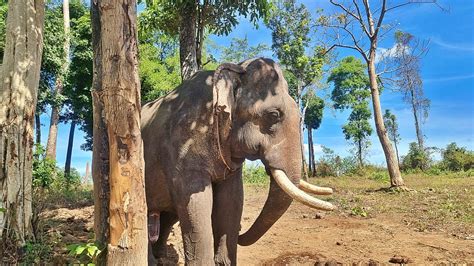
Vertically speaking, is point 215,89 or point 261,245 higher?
point 215,89

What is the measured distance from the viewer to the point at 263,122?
14.0 ft

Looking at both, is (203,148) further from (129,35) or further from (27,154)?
(27,154)

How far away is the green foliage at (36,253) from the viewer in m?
4.63

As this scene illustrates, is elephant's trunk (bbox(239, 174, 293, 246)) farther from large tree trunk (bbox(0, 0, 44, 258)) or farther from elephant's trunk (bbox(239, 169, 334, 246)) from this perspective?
large tree trunk (bbox(0, 0, 44, 258))

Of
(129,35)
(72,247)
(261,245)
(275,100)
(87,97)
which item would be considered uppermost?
(87,97)

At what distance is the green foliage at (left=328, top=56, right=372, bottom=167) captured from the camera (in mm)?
33906

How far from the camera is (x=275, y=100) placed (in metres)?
4.31

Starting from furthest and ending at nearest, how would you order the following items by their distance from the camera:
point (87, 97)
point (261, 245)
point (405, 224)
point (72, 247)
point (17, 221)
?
point (87, 97) → point (405, 224) → point (261, 245) → point (17, 221) → point (72, 247)

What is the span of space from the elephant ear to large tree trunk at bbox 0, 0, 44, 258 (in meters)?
2.34

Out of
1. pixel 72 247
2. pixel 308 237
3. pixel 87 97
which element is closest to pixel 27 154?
pixel 72 247

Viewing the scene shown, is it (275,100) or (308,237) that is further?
(308,237)

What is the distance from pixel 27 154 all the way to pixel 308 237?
4.77 metres

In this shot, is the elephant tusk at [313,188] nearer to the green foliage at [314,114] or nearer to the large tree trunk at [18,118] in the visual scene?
the large tree trunk at [18,118]

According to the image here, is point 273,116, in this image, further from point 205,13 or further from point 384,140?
point 384,140
